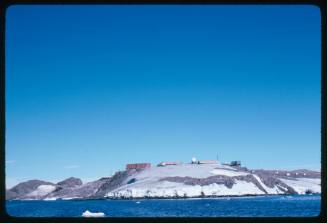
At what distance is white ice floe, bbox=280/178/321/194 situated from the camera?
206 ft

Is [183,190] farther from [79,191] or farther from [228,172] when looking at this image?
[79,191]

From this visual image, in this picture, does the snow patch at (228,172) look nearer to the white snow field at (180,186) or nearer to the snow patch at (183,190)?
the white snow field at (180,186)

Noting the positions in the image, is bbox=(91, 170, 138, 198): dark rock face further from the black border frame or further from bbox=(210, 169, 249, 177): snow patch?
the black border frame

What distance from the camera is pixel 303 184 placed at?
6344cm

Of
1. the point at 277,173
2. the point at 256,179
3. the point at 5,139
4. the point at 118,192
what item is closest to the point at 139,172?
Answer: the point at 118,192

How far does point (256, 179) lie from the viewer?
59938 millimetres

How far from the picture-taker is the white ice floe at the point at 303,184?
6275 cm

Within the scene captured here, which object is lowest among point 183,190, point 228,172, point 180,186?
point 183,190

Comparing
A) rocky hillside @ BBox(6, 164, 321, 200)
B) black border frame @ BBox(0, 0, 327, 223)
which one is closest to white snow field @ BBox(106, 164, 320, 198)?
rocky hillside @ BBox(6, 164, 321, 200)
